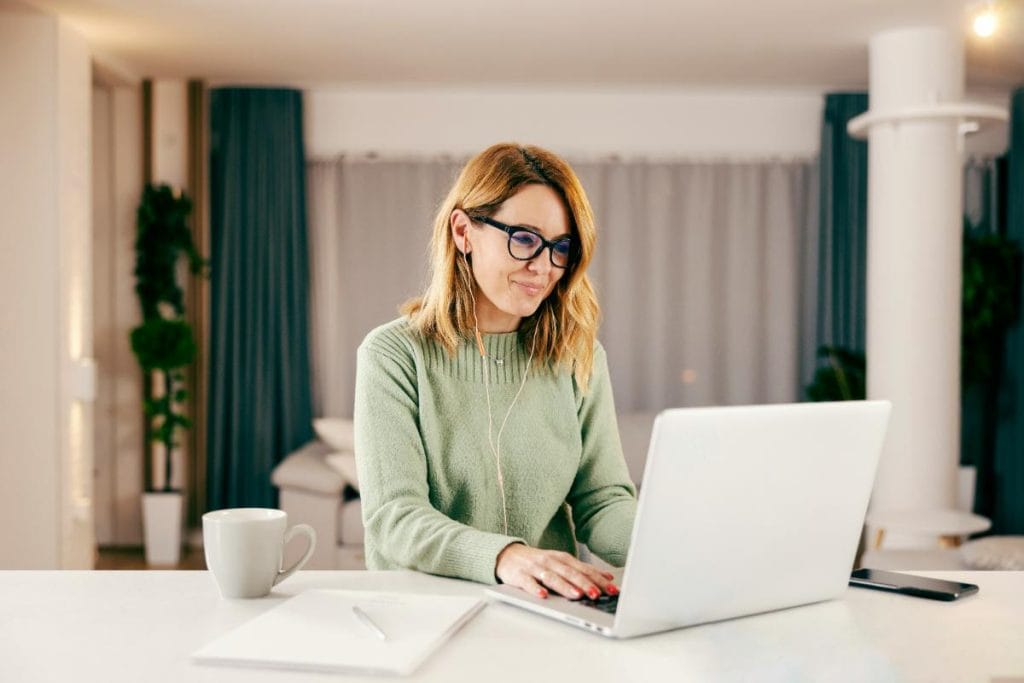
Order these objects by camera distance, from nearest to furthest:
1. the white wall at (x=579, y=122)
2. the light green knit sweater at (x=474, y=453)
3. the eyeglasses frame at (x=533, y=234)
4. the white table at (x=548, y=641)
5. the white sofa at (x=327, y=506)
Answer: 1. the white table at (x=548, y=641)
2. the light green knit sweater at (x=474, y=453)
3. the eyeglasses frame at (x=533, y=234)
4. the white sofa at (x=327, y=506)
5. the white wall at (x=579, y=122)

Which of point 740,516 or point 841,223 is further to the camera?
point 841,223

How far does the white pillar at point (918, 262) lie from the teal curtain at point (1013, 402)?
1.05 metres

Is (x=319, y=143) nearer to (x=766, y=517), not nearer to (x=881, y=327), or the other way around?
(x=881, y=327)

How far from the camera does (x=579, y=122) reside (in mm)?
5684

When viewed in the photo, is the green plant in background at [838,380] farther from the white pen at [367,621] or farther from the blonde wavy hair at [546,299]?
the white pen at [367,621]

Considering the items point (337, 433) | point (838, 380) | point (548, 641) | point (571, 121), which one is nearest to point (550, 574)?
point (548, 641)

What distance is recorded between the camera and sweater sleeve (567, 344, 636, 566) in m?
1.61

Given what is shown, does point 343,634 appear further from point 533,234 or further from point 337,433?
point 337,433

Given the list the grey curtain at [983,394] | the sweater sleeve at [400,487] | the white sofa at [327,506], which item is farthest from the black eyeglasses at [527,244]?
the grey curtain at [983,394]

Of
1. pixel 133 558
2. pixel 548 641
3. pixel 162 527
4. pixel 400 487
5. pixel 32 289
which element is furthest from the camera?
pixel 133 558

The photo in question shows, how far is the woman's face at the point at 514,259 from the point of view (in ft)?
5.18

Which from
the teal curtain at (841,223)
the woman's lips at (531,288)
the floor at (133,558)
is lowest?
the floor at (133,558)

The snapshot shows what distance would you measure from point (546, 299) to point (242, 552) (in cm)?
72

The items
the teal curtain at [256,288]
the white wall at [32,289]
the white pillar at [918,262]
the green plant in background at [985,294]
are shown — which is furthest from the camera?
the teal curtain at [256,288]
